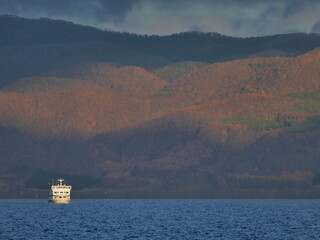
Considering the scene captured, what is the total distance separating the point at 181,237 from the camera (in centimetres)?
19600

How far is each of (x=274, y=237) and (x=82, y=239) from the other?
47743mm

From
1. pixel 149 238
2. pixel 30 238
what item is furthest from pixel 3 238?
pixel 149 238

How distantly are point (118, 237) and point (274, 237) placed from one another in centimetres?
3890

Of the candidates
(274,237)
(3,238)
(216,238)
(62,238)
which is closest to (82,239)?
(62,238)

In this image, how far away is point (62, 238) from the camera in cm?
19175

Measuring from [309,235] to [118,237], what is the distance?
48.7 m

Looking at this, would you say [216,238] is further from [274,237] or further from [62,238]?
[62,238]

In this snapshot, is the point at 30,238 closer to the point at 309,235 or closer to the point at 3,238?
the point at 3,238

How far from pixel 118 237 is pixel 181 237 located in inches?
623

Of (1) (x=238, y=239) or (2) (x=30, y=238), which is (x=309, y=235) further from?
(2) (x=30, y=238)

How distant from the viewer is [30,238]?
628 feet

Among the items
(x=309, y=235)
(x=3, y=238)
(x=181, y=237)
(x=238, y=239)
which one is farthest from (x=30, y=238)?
(x=309, y=235)

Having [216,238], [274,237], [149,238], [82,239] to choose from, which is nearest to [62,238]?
[82,239]

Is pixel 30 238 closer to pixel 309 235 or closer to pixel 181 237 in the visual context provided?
pixel 181 237
